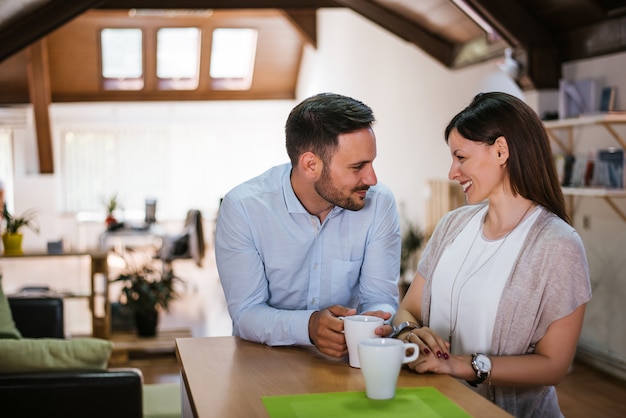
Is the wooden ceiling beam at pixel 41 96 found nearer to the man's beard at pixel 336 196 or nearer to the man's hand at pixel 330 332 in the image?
the man's beard at pixel 336 196

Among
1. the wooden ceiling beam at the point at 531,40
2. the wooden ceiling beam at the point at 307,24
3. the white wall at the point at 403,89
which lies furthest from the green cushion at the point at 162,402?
the wooden ceiling beam at the point at 307,24

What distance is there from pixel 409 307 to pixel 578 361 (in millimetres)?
3828

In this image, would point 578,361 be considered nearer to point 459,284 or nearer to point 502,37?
point 502,37

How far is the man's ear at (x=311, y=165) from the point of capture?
2.12 metres

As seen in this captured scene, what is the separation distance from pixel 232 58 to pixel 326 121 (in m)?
10.4

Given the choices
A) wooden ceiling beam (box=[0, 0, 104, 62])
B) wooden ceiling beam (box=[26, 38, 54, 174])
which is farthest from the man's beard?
wooden ceiling beam (box=[26, 38, 54, 174])

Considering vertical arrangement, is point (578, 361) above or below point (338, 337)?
below

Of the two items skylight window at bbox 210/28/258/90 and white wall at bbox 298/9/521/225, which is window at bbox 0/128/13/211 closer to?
skylight window at bbox 210/28/258/90

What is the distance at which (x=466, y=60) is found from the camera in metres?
7.09

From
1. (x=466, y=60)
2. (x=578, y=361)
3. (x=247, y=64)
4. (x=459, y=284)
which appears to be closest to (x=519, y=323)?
(x=459, y=284)

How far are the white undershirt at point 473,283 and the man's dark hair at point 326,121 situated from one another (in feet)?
1.26

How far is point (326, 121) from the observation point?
210cm

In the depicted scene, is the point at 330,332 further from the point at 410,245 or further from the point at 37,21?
the point at 410,245

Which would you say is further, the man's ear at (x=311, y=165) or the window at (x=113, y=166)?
the window at (x=113, y=166)
